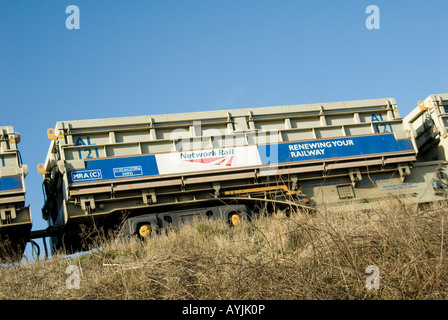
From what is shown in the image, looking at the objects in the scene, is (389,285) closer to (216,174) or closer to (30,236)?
(216,174)

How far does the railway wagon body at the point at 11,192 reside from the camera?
1140cm

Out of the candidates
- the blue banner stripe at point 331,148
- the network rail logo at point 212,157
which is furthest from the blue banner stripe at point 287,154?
the network rail logo at point 212,157

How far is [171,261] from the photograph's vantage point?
6.36 meters

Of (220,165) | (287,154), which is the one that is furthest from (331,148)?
(220,165)

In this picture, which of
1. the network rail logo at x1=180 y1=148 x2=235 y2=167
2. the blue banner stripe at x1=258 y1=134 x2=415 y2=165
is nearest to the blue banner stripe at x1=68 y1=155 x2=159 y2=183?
the network rail logo at x1=180 y1=148 x2=235 y2=167

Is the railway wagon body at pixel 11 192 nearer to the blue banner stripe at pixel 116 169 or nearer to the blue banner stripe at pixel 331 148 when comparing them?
the blue banner stripe at pixel 116 169

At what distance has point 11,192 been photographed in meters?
11.4

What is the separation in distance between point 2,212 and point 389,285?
9060 mm

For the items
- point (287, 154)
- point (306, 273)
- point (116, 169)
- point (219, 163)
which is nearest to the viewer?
point (306, 273)

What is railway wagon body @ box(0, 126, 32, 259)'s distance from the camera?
11398 millimetres

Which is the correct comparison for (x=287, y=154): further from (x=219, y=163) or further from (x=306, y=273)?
(x=306, y=273)

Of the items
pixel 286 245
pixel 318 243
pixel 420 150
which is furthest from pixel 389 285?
pixel 420 150

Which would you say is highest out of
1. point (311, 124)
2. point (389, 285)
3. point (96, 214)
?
point (311, 124)

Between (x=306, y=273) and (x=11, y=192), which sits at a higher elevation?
(x=11, y=192)
